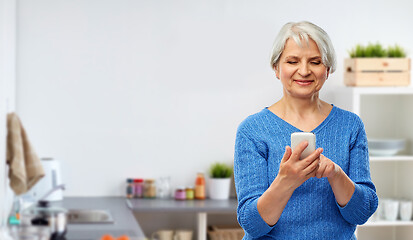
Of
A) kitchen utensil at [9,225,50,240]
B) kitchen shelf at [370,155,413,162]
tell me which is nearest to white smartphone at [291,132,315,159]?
kitchen utensil at [9,225,50,240]

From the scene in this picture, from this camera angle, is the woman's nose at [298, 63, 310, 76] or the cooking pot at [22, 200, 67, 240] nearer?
the woman's nose at [298, 63, 310, 76]

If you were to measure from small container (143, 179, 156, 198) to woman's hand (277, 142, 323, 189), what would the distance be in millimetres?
2750

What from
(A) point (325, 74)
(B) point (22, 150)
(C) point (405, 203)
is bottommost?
(C) point (405, 203)

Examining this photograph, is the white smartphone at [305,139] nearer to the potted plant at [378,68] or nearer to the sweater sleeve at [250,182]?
the sweater sleeve at [250,182]

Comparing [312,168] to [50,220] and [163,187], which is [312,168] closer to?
[50,220]

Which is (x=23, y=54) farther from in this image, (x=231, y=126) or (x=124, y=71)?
(x=231, y=126)

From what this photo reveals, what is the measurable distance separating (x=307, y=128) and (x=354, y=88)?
2.58 m

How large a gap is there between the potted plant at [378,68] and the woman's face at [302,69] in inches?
104

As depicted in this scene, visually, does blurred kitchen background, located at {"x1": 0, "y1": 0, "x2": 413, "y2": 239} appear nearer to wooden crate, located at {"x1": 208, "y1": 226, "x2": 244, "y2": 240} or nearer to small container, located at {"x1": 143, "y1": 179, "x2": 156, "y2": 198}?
small container, located at {"x1": 143, "y1": 179, "x2": 156, "y2": 198}

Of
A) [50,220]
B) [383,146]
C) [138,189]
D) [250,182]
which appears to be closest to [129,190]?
[138,189]

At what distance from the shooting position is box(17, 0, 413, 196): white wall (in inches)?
161

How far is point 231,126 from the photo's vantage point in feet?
14.1

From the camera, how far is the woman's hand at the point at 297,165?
1421 millimetres

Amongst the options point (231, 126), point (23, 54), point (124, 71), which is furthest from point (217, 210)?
point (23, 54)
